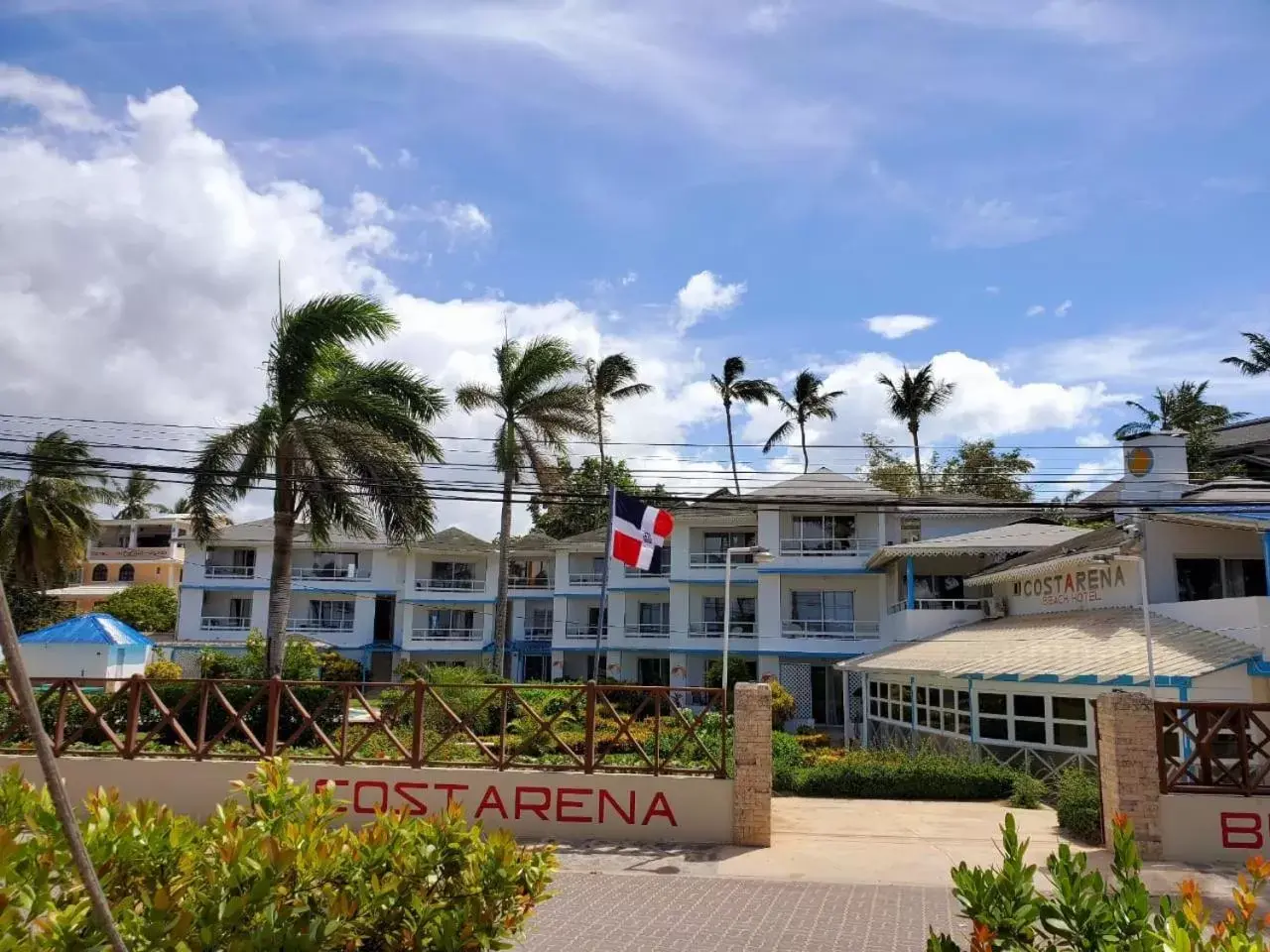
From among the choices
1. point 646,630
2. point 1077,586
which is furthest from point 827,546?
point 1077,586

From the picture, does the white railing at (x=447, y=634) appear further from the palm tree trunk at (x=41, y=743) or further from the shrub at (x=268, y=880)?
the palm tree trunk at (x=41, y=743)

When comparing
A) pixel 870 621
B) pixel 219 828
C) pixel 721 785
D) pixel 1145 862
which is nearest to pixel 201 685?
pixel 721 785

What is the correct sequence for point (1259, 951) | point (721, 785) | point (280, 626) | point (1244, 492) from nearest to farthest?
point (1259, 951) < point (721, 785) < point (280, 626) < point (1244, 492)

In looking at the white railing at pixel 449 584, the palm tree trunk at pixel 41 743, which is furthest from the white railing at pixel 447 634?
the palm tree trunk at pixel 41 743

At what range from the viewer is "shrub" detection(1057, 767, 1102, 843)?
40.5ft

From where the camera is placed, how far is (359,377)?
21453 mm

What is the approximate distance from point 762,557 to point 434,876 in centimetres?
1858

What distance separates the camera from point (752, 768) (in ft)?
38.8

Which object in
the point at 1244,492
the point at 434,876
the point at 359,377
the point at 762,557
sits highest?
the point at 359,377

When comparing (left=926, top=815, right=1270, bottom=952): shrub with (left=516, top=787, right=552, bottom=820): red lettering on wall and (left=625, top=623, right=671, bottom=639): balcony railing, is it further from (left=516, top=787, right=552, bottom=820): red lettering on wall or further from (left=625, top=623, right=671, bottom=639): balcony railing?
(left=625, top=623, right=671, bottom=639): balcony railing

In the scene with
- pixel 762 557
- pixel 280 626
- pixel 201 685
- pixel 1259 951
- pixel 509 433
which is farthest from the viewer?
pixel 509 433

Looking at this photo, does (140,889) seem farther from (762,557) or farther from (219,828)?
(762,557)

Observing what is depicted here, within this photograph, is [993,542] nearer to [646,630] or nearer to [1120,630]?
[1120,630]

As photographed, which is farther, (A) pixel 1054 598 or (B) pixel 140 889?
(A) pixel 1054 598
